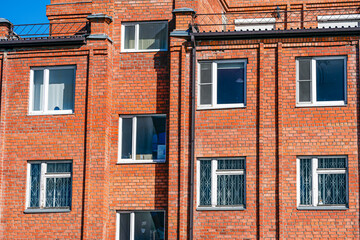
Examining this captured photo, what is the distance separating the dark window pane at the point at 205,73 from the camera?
2608 centimetres

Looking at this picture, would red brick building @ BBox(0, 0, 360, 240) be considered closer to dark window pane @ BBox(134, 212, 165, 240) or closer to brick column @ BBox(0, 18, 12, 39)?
dark window pane @ BBox(134, 212, 165, 240)

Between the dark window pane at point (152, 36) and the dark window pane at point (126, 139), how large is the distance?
278cm

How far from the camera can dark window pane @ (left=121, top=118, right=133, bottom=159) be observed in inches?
1037

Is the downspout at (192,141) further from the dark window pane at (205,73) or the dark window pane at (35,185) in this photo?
the dark window pane at (35,185)

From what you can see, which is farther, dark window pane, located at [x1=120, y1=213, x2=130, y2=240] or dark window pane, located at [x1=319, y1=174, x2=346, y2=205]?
dark window pane, located at [x1=120, y1=213, x2=130, y2=240]

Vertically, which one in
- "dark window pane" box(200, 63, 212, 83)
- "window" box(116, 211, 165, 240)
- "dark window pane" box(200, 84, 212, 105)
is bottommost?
"window" box(116, 211, 165, 240)

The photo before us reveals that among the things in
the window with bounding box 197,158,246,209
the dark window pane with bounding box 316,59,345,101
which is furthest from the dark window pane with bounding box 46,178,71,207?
the dark window pane with bounding box 316,59,345,101

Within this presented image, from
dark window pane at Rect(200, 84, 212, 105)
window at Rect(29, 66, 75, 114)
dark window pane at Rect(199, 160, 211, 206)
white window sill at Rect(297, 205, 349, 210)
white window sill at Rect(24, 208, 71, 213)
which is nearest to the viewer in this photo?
white window sill at Rect(297, 205, 349, 210)

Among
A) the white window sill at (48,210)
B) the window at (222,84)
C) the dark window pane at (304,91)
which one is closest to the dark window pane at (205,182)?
the window at (222,84)

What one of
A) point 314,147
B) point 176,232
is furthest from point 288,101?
point 176,232

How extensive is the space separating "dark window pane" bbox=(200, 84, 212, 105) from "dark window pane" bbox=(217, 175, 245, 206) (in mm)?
2637

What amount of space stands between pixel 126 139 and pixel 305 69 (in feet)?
21.6

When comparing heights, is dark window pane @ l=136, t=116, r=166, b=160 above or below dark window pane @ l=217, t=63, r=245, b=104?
below

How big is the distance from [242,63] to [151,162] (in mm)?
4593
